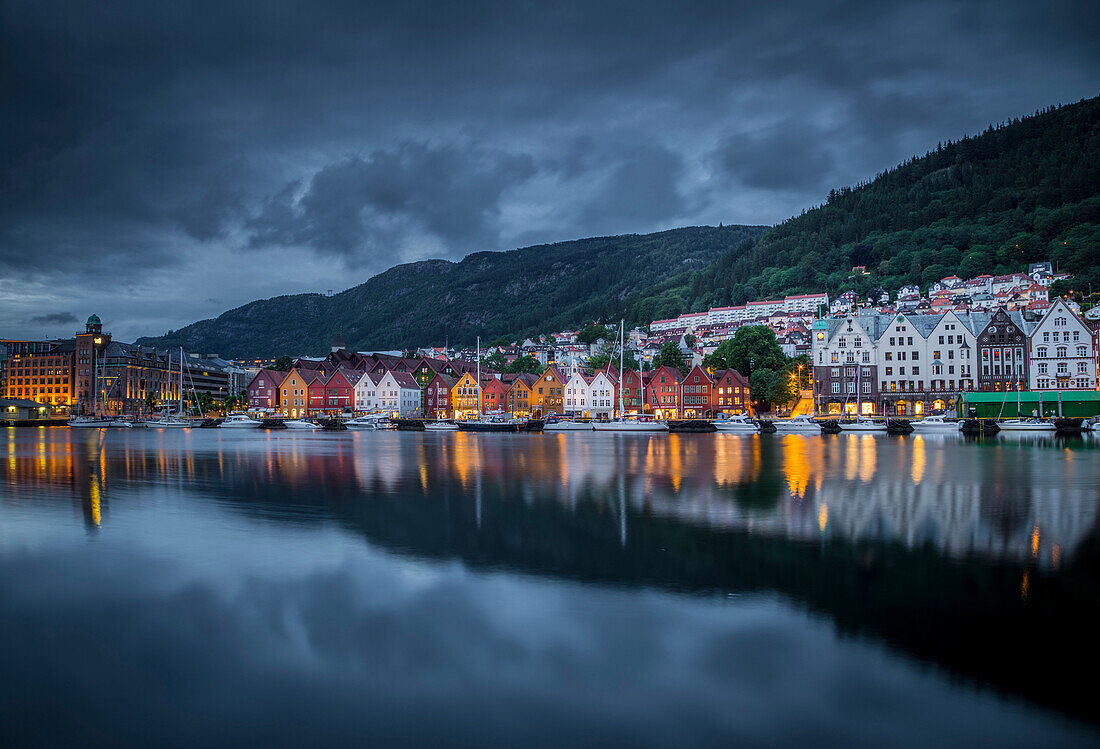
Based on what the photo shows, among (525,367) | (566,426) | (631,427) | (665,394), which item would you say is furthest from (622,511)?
(525,367)

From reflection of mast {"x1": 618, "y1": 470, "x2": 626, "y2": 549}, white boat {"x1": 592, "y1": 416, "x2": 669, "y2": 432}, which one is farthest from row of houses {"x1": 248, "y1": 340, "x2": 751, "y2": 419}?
reflection of mast {"x1": 618, "y1": 470, "x2": 626, "y2": 549}

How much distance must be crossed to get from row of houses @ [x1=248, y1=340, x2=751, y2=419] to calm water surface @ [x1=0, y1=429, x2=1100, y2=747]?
73.6 m

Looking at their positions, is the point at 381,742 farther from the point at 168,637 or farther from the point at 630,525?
the point at 630,525

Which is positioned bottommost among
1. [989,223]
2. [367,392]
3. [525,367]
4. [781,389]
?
[781,389]

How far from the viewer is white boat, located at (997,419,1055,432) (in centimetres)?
6212

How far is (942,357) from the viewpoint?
80500 millimetres

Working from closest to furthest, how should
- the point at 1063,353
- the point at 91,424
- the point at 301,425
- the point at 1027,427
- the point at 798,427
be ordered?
1. the point at 1027,427
2. the point at 798,427
3. the point at 1063,353
4. the point at 301,425
5. the point at 91,424

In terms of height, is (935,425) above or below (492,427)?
above

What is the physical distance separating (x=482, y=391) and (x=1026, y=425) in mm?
66657

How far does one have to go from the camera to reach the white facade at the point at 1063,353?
74.6 metres

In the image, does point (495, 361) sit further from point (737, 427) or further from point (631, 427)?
point (737, 427)

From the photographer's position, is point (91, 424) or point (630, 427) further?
Answer: point (91, 424)

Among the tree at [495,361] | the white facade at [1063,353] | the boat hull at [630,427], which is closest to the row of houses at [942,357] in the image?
the white facade at [1063,353]

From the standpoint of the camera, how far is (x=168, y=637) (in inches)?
343
